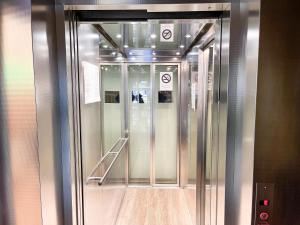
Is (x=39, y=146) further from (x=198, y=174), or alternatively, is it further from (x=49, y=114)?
(x=198, y=174)

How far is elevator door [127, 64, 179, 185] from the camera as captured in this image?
4.46 metres

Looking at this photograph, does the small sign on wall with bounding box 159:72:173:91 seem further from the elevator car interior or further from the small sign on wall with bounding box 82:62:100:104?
the small sign on wall with bounding box 82:62:100:104

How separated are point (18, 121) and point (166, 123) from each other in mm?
3549

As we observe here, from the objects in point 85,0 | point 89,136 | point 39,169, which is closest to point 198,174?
point 89,136

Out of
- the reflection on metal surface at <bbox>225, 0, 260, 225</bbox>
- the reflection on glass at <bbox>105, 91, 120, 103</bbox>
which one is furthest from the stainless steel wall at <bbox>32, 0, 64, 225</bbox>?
the reflection on glass at <bbox>105, 91, 120, 103</bbox>

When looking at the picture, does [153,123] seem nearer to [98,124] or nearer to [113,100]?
[113,100]

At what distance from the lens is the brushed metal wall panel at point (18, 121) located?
3.79 feet

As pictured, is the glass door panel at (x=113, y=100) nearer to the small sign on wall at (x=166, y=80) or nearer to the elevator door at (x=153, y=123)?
the elevator door at (x=153, y=123)

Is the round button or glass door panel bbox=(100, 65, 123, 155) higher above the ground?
glass door panel bbox=(100, 65, 123, 155)

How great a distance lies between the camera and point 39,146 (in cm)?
122

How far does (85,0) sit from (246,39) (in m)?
1.02

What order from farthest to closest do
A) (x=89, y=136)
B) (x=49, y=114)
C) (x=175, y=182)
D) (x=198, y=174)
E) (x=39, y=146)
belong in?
(x=175, y=182) < (x=198, y=174) < (x=89, y=136) < (x=49, y=114) < (x=39, y=146)

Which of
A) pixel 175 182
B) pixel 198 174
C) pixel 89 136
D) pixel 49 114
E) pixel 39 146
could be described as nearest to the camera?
pixel 39 146

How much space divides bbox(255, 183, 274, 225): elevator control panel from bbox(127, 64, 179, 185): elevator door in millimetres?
3255
